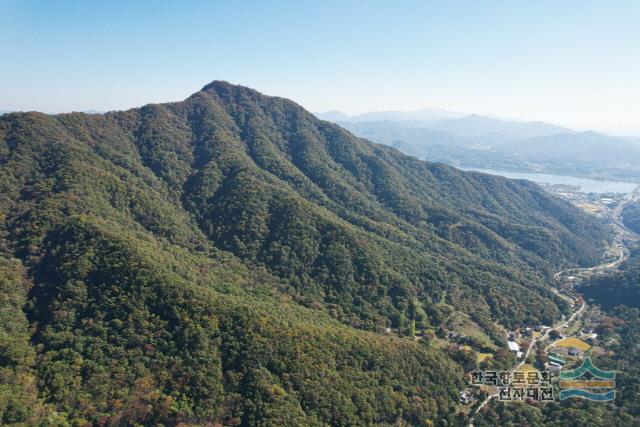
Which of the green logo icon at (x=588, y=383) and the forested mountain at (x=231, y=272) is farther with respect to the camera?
the green logo icon at (x=588, y=383)

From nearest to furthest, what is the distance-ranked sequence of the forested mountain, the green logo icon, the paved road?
the forested mountain
the green logo icon
the paved road

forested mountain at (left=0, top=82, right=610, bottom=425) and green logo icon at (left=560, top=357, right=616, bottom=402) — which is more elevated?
forested mountain at (left=0, top=82, right=610, bottom=425)

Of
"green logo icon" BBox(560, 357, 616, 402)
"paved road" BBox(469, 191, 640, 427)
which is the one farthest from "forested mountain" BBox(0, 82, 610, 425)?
"green logo icon" BBox(560, 357, 616, 402)

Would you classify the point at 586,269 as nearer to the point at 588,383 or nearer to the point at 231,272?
the point at 588,383

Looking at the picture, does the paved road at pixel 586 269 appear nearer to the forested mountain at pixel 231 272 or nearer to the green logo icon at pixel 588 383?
the forested mountain at pixel 231 272

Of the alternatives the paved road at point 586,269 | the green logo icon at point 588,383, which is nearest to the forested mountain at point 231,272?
the paved road at point 586,269

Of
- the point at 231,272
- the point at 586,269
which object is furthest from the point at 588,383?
the point at 586,269

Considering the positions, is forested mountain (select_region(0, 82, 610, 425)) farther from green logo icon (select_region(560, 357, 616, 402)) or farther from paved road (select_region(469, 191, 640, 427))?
green logo icon (select_region(560, 357, 616, 402))

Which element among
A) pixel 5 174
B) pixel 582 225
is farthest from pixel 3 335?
pixel 582 225
